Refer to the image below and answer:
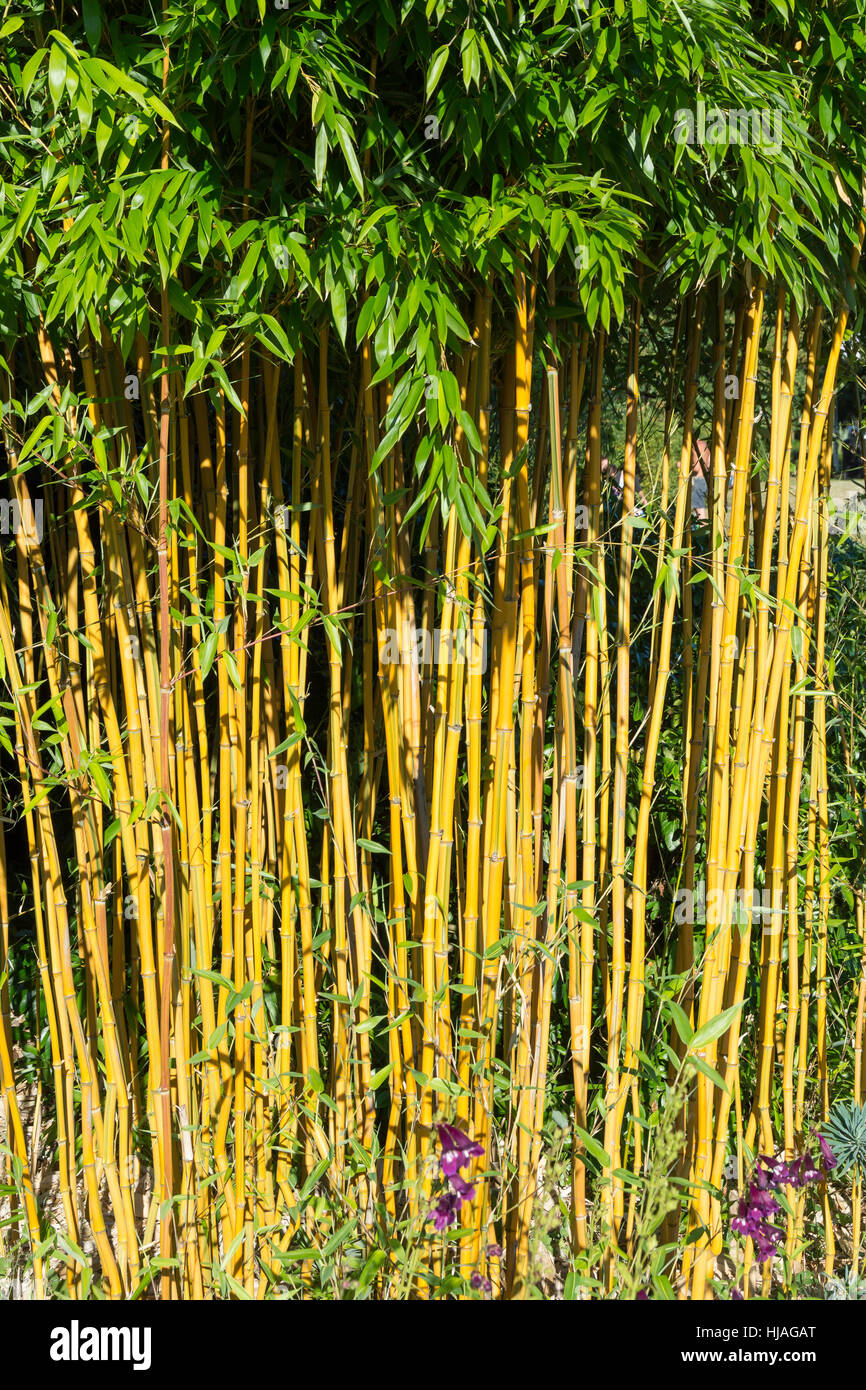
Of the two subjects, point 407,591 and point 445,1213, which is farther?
point 407,591

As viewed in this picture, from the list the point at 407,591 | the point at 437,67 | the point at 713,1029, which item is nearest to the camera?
the point at 437,67

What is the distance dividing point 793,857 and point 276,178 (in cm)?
131

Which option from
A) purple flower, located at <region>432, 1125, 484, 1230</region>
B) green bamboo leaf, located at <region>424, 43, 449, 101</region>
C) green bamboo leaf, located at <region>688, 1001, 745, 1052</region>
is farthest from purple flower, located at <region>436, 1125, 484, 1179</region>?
green bamboo leaf, located at <region>424, 43, 449, 101</region>

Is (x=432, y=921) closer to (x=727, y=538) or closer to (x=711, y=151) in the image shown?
(x=727, y=538)

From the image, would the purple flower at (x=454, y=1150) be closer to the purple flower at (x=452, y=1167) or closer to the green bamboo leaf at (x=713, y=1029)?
the purple flower at (x=452, y=1167)

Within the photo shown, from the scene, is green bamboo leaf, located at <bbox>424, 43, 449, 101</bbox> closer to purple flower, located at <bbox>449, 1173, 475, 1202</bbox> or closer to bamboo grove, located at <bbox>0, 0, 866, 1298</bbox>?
bamboo grove, located at <bbox>0, 0, 866, 1298</bbox>

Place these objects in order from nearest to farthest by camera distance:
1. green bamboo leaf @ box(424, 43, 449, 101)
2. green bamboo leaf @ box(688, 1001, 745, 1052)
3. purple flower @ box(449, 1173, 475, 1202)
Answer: green bamboo leaf @ box(424, 43, 449, 101) → purple flower @ box(449, 1173, 475, 1202) → green bamboo leaf @ box(688, 1001, 745, 1052)

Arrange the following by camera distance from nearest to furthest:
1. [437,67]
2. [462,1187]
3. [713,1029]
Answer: [437,67] < [462,1187] < [713,1029]

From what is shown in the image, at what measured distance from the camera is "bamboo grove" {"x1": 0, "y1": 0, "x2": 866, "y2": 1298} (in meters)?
1.29

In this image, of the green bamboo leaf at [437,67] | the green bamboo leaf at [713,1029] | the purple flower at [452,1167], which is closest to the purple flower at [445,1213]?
the purple flower at [452,1167]

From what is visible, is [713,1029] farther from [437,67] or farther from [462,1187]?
[437,67]

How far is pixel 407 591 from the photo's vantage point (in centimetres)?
156

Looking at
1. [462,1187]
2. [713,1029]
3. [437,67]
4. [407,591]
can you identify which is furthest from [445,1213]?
[437,67]

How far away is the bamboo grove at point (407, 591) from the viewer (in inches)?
50.6
